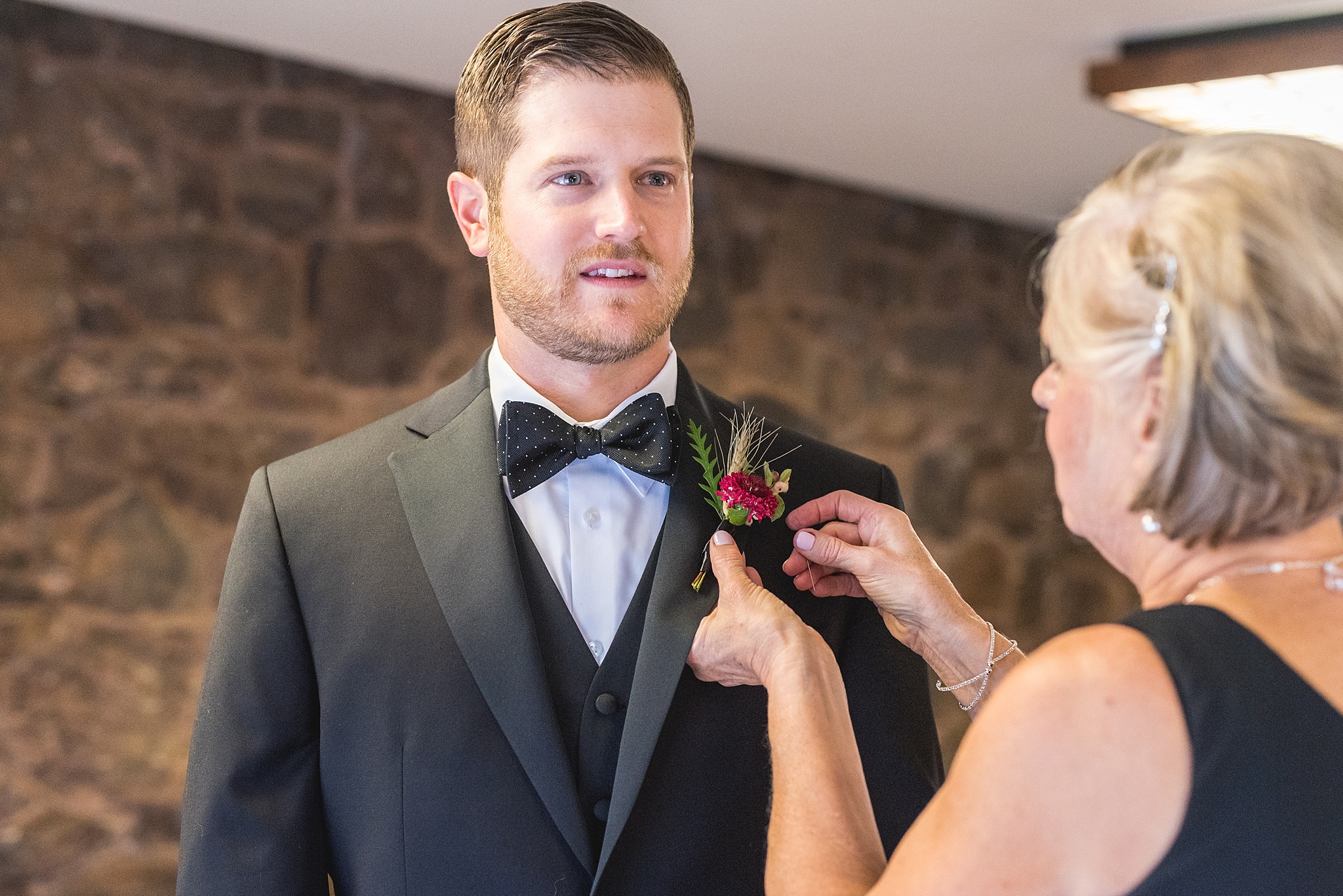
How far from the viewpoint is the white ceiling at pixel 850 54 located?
3.09m

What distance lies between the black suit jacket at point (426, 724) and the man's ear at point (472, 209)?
339 millimetres

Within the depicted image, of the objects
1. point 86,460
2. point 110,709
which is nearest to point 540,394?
point 86,460

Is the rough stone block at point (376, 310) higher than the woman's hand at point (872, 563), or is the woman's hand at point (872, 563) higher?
the rough stone block at point (376, 310)

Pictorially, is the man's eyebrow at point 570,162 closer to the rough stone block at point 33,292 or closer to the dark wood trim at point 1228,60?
the rough stone block at point 33,292

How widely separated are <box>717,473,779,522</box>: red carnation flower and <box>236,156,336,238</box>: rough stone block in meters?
2.40

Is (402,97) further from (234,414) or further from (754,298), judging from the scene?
(754,298)

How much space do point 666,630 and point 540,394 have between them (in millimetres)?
397

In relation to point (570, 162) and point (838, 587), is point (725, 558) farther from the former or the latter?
point (570, 162)

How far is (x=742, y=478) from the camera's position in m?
1.57

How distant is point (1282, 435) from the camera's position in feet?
3.40

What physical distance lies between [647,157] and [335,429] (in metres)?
2.27

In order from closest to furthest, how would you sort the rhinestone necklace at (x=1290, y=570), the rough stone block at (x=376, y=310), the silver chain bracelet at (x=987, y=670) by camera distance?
the rhinestone necklace at (x=1290, y=570) → the silver chain bracelet at (x=987, y=670) → the rough stone block at (x=376, y=310)

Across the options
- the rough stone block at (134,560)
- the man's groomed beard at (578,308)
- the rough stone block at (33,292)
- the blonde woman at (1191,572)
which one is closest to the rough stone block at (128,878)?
the rough stone block at (134,560)

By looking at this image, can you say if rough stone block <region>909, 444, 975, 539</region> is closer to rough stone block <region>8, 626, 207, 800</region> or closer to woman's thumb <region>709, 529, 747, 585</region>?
rough stone block <region>8, 626, 207, 800</region>
